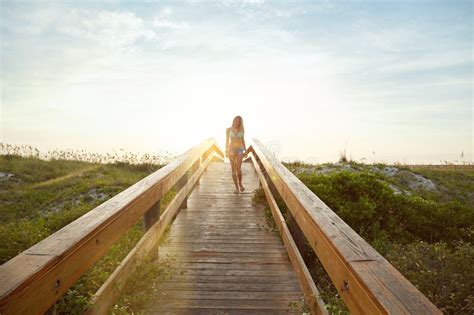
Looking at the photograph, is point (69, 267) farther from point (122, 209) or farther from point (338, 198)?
point (338, 198)

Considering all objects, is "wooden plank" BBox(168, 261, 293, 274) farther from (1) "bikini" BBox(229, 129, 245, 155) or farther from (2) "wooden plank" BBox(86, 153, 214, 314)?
(1) "bikini" BBox(229, 129, 245, 155)

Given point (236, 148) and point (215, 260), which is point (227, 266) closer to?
point (215, 260)

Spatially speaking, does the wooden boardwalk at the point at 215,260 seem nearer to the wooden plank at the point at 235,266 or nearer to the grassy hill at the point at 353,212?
the wooden plank at the point at 235,266

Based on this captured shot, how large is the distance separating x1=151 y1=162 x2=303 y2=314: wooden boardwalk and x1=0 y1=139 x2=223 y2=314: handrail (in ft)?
3.75

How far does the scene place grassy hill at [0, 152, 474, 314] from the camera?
413 centimetres

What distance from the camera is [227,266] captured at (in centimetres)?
415

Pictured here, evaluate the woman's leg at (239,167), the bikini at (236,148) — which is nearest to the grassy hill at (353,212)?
the woman's leg at (239,167)

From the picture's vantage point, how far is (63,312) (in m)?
2.51

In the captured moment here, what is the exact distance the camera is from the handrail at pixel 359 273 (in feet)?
4.53

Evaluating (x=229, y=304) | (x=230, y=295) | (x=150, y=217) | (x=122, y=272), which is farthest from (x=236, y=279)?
(x=122, y=272)

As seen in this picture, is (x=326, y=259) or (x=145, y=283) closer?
(x=326, y=259)

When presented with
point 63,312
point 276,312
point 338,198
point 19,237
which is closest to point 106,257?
point 19,237

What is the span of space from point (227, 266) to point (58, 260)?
2718mm

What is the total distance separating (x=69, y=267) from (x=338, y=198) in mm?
6691
